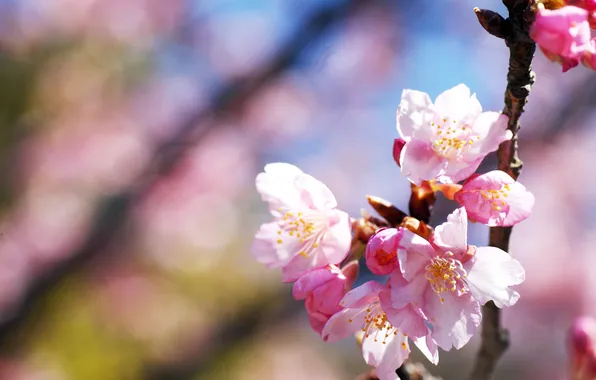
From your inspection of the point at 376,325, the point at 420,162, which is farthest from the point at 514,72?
the point at 376,325

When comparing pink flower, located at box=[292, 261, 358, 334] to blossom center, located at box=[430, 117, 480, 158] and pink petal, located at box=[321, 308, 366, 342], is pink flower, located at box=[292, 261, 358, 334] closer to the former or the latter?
pink petal, located at box=[321, 308, 366, 342]

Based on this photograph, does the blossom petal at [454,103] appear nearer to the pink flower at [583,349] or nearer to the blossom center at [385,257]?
the blossom center at [385,257]

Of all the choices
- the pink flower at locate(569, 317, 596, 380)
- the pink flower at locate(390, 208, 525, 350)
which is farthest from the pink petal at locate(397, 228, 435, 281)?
the pink flower at locate(569, 317, 596, 380)

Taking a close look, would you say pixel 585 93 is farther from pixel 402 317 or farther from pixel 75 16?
pixel 75 16

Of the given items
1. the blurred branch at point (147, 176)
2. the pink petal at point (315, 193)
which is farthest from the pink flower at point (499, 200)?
the blurred branch at point (147, 176)

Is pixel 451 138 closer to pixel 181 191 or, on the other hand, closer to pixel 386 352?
pixel 386 352

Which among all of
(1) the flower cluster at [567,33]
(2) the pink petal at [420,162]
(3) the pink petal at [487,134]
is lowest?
(2) the pink petal at [420,162]
